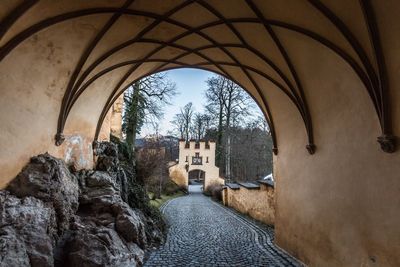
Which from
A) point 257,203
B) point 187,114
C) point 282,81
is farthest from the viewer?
point 187,114

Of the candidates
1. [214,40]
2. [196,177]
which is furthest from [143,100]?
[196,177]

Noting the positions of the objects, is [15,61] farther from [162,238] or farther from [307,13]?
[162,238]

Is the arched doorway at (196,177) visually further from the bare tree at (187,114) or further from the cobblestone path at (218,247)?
the cobblestone path at (218,247)

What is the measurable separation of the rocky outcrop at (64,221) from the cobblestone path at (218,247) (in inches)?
27.8

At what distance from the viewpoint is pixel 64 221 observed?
548 centimetres

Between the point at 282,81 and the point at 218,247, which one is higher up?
the point at 282,81

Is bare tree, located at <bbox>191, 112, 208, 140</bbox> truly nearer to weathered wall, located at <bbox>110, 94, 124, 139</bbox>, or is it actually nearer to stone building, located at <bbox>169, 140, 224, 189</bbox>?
stone building, located at <bbox>169, 140, 224, 189</bbox>

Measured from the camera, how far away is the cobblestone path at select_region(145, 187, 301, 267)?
22.4ft

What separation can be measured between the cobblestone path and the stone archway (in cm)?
67

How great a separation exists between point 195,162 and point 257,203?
2374cm

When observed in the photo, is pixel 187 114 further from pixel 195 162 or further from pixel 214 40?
pixel 214 40

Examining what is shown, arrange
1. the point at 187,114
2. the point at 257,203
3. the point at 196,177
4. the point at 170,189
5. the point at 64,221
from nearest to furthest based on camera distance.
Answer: the point at 64,221 < the point at 257,203 < the point at 170,189 < the point at 187,114 < the point at 196,177

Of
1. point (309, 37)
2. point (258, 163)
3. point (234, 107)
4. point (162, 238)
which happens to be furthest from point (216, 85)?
point (309, 37)

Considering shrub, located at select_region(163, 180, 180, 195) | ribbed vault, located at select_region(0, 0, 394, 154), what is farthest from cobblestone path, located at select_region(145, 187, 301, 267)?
shrub, located at select_region(163, 180, 180, 195)
